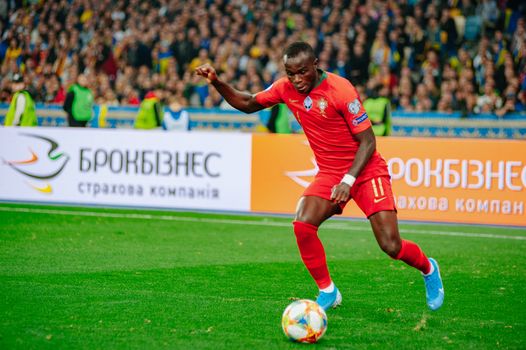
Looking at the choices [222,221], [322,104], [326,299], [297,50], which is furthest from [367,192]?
[222,221]

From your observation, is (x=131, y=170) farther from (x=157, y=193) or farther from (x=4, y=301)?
(x=4, y=301)

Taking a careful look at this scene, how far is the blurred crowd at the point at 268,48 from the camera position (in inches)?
754

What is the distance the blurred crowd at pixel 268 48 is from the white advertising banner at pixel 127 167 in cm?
441

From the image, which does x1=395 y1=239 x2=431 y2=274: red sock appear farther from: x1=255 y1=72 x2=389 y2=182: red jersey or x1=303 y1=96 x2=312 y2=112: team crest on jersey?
x1=303 y1=96 x2=312 y2=112: team crest on jersey

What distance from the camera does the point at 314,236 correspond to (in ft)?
24.1

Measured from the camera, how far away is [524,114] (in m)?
17.3

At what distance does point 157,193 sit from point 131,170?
1.86 feet

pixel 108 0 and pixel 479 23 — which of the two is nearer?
pixel 479 23

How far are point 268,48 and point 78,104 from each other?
212 inches

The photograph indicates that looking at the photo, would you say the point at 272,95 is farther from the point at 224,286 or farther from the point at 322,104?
the point at 224,286

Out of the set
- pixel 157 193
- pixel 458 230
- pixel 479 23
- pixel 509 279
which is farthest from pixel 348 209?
pixel 479 23

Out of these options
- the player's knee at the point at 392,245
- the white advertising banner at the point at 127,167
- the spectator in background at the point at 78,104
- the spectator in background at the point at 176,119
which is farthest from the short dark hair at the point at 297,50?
the spectator in background at the point at 78,104

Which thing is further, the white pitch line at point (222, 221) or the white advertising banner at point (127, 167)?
the white advertising banner at point (127, 167)

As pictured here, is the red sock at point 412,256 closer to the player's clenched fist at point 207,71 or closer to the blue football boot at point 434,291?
the blue football boot at point 434,291
